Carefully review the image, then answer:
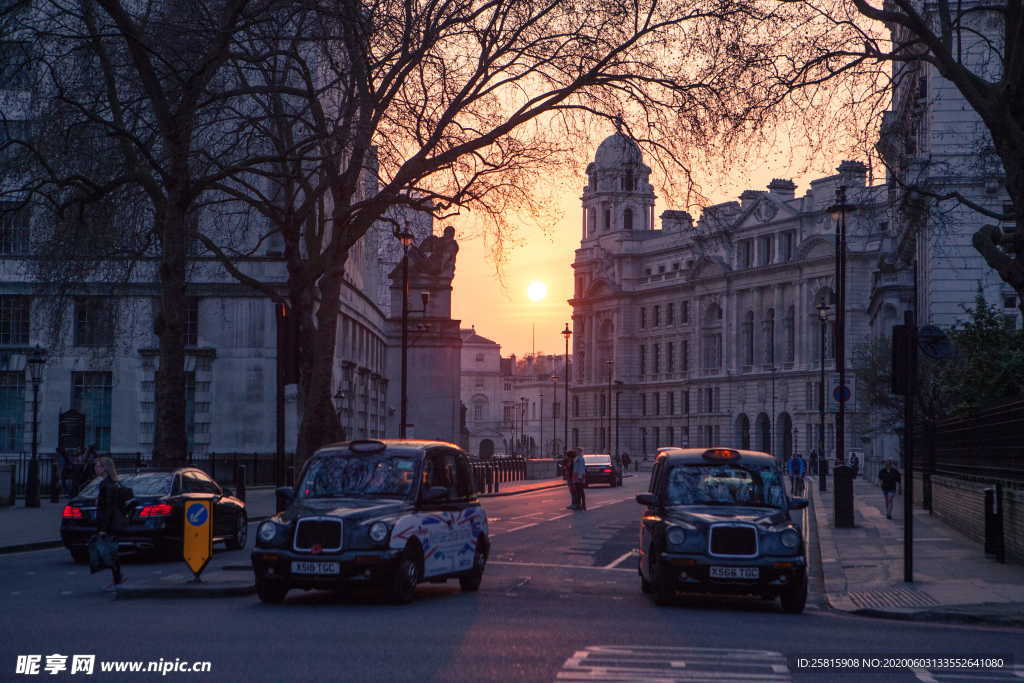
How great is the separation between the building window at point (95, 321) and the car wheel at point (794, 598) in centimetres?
2211

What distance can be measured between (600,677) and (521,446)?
133240mm

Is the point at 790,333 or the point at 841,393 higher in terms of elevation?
the point at 790,333

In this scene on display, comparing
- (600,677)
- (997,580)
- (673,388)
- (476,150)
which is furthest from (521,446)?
(600,677)

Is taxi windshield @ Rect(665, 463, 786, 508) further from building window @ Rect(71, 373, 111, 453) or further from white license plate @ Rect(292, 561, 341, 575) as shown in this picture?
building window @ Rect(71, 373, 111, 453)

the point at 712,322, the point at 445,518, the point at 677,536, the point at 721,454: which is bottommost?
the point at 677,536

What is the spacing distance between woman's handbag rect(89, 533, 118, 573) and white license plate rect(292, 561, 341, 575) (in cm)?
348

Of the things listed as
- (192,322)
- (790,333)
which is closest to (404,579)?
(192,322)

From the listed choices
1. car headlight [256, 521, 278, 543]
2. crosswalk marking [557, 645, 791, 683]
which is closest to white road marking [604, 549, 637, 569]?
car headlight [256, 521, 278, 543]

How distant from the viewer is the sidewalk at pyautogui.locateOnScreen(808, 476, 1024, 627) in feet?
49.6

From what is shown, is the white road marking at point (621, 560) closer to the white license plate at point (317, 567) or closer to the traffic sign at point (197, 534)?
the traffic sign at point (197, 534)

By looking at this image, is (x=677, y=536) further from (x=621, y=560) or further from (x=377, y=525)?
(x=621, y=560)

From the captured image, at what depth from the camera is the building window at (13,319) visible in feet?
161

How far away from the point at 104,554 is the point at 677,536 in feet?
22.9

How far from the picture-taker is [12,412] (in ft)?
159
